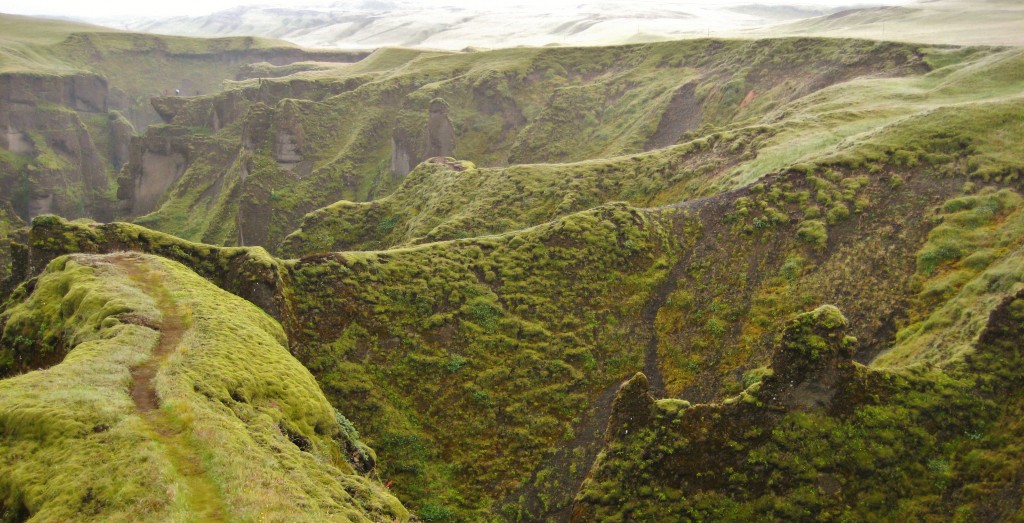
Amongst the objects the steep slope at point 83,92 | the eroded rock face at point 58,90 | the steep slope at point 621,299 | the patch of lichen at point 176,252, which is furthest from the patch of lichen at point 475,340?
the eroded rock face at point 58,90

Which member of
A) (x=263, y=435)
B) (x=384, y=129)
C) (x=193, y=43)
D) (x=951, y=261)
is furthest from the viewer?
(x=193, y=43)

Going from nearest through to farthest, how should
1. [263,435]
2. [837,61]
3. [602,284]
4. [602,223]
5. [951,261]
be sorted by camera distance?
[263,435]
[951,261]
[602,284]
[602,223]
[837,61]

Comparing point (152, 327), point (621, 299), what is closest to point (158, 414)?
point (152, 327)

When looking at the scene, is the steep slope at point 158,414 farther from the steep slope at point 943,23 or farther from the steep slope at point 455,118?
the steep slope at point 943,23

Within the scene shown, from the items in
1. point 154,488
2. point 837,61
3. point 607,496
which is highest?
point 837,61

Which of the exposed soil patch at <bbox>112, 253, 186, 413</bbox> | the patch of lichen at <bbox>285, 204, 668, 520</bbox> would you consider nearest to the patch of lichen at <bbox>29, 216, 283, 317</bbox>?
the patch of lichen at <bbox>285, 204, 668, 520</bbox>

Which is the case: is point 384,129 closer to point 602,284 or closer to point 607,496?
point 602,284

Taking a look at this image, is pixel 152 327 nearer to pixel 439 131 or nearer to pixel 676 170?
pixel 676 170

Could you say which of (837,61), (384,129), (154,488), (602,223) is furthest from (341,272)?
(384,129)
